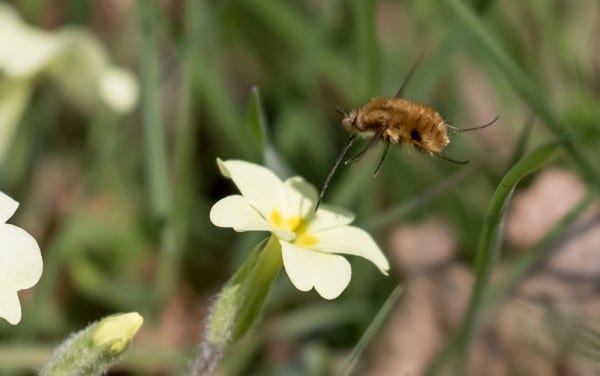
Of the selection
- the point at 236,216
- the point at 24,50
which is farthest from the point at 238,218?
the point at 24,50

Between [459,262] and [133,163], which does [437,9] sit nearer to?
[459,262]

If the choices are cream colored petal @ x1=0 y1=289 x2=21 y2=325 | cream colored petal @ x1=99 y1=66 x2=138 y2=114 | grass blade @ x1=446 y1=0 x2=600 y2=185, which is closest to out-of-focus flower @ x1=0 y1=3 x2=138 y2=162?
cream colored petal @ x1=99 y1=66 x2=138 y2=114

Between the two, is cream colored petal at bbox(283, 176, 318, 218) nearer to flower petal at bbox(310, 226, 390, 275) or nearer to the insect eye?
flower petal at bbox(310, 226, 390, 275)

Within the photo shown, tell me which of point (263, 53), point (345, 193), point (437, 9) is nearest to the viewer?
point (345, 193)

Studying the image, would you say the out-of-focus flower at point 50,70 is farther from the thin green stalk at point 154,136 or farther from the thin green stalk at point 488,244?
the thin green stalk at point 488,244

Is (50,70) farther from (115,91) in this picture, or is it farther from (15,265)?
(15,265)

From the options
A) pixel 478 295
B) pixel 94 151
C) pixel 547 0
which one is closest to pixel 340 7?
pixel 547 0
